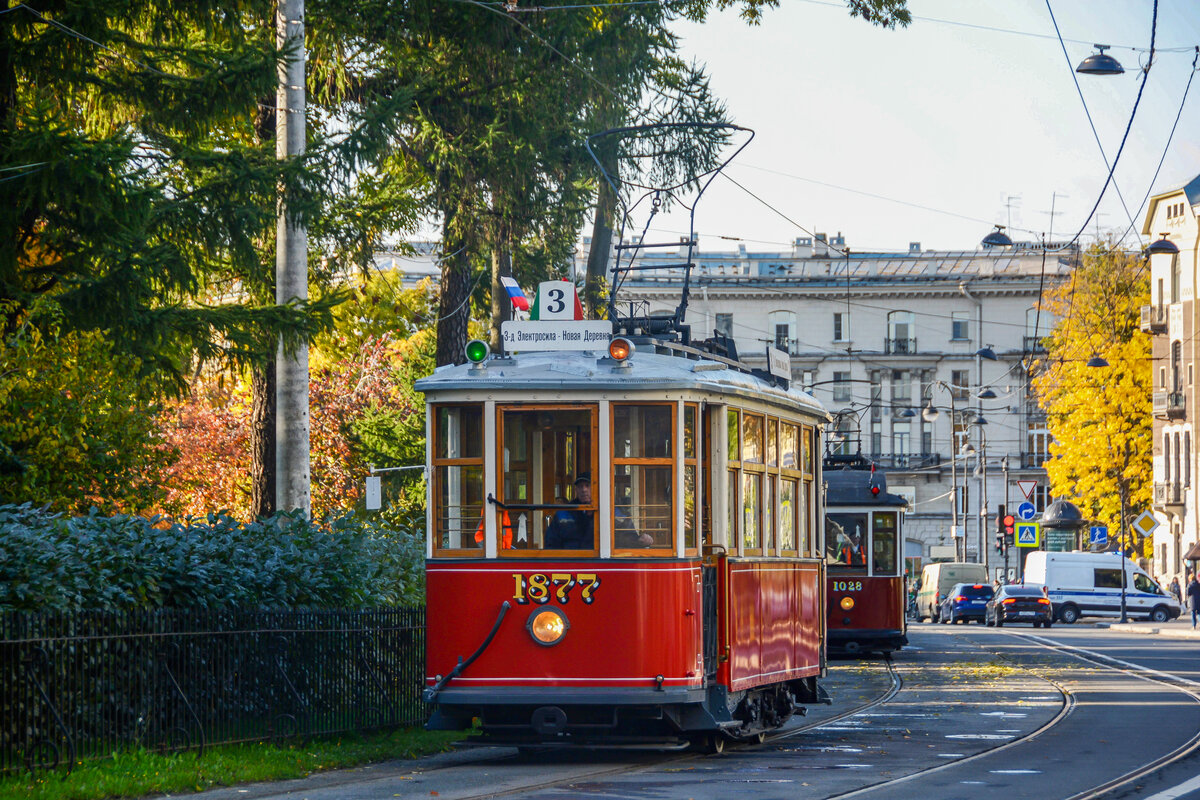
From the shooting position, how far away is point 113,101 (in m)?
16.9

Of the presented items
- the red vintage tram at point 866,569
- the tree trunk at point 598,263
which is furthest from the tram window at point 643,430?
the red vintage tram at point 866,569

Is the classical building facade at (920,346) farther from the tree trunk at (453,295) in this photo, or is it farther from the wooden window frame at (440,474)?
the wooden window frame at (440,474)

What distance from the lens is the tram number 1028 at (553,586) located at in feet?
42.7

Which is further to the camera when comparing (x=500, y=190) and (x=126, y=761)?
(x=500, y=190)

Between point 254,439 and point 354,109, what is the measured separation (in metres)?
4.37

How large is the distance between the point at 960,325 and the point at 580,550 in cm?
8100

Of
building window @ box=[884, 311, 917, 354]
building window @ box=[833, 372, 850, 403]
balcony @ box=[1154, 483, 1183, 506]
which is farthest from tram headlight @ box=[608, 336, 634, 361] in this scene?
building window @ box=[884, 311, 917, 354]

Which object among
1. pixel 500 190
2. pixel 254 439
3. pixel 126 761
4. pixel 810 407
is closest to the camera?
pixel 126 761

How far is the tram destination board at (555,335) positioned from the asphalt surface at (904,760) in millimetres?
3101

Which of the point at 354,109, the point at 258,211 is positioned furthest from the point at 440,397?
the point at 354,109

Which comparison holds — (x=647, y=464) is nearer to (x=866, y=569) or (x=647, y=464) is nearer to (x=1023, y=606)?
(x=866, y=569)

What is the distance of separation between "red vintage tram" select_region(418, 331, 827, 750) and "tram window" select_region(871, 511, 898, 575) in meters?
15.8

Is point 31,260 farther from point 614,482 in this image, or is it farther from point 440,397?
point 614,482

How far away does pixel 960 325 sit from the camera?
91875 mm
